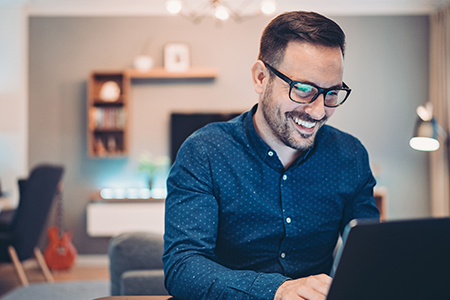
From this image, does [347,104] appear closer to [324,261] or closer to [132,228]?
[132,228]

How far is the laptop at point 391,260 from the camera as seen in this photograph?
520mm

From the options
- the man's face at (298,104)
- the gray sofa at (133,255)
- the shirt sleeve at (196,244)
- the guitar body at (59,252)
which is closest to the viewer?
the shirt sleeve at (196,244)

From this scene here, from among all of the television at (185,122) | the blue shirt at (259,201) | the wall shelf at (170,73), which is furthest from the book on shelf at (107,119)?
the blue shirt at (259,201)

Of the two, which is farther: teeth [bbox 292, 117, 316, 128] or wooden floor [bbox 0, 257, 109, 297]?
wooden floor [bbox 0, 257, 109, 297]

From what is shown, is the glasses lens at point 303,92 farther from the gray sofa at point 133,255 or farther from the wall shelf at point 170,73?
the wall shelf at point 170,73

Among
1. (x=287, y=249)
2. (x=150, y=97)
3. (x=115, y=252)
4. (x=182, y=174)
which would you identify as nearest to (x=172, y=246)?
(x=182, y=174)

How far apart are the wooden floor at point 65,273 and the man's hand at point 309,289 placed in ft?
10.5

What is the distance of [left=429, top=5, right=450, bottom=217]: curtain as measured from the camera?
4.07 m

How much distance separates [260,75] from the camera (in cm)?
112

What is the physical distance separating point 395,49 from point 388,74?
28cm

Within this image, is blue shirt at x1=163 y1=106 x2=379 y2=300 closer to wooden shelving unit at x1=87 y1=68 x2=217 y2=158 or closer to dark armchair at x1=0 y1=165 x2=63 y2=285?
dark armchair at x1=0 y1=165 x2=63 y2=285

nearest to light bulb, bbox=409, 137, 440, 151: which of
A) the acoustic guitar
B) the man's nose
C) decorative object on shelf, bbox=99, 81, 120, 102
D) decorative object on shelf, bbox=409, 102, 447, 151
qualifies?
decorative object on shelf, bbox=409, 102, 447, 151

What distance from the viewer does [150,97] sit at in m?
4.34

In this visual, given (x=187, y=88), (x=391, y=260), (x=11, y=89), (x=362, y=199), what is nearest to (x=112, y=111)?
(x=187, y=88)
